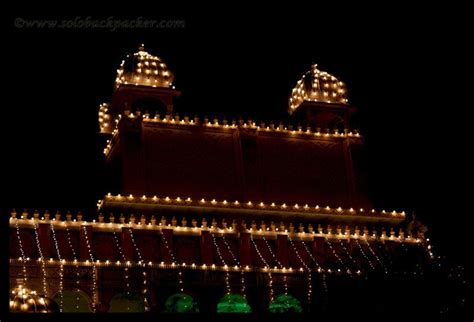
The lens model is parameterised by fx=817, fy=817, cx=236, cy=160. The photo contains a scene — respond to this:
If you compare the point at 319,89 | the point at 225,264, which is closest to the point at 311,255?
the point at 225,264

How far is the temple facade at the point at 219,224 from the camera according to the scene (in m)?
22.5

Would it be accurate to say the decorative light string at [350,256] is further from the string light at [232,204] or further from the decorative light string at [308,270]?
the string light at [232,204]

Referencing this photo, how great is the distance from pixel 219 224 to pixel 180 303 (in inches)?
220

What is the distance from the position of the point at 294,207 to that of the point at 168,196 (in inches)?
177

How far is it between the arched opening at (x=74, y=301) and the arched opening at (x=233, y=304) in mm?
3667

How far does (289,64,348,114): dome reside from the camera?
1315 inches

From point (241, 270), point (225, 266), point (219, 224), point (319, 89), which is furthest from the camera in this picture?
point (319, 89)

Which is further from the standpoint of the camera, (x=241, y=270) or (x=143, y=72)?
(x=143, y=72)

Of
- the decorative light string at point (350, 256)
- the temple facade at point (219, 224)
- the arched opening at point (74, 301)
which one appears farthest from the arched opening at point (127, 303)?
the decorative light string at point (350, 256)

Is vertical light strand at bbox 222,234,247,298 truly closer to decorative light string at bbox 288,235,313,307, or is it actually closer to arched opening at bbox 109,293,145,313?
decorative light string at bbox 288,235,313,307

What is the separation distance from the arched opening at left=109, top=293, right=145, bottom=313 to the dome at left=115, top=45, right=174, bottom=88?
10547 millimetres

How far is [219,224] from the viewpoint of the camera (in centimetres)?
2747

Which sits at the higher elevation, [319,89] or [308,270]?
[319,89]

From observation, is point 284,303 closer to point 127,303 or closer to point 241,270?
point 241,270
